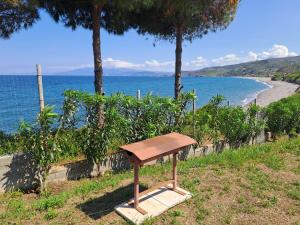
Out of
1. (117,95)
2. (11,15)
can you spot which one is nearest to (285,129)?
(117,95)

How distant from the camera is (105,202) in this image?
18.0 feet

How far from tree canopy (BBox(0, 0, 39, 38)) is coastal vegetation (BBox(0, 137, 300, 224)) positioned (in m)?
4.69

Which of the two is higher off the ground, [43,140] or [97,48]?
[97,48]

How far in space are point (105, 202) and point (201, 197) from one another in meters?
1.76

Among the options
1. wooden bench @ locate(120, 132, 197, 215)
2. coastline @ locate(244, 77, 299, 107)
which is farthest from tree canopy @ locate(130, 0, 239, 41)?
coastline @ locate(244, 77, 299, 107)

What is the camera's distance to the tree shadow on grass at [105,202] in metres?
5.09

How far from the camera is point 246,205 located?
17.4ft

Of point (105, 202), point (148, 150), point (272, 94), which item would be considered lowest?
point (272, 94)

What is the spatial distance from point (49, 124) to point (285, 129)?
11.0 metres

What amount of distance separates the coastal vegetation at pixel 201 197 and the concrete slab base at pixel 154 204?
0.37 feet

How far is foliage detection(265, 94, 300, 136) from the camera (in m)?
12.9

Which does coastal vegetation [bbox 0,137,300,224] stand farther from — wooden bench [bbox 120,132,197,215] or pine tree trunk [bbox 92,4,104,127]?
pine tree trunk [bbox 92,4,104,127]

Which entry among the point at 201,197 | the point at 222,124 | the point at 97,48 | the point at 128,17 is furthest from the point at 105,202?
the point at 128,17

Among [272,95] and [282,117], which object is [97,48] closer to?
[282,117]
